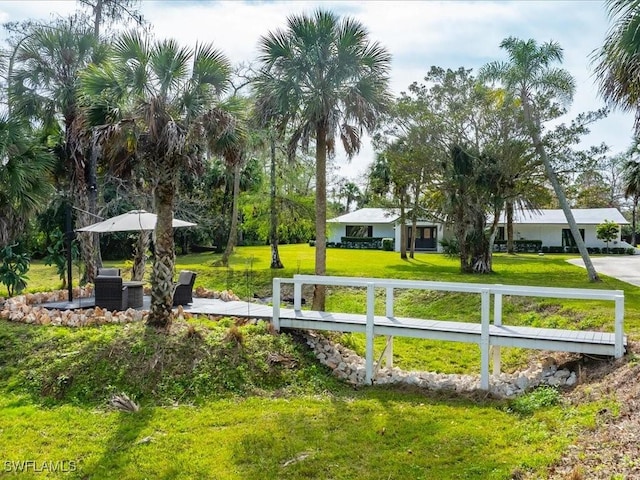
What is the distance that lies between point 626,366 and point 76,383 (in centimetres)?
835

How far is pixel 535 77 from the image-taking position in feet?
60.8

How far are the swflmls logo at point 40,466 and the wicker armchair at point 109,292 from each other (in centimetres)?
557

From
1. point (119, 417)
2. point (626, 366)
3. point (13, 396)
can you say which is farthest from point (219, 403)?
point (626, 366)

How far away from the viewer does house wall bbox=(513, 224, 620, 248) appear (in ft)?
122

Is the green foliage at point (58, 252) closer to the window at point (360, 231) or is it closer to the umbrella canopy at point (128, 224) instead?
the umbrella canopy at point (128, 224)

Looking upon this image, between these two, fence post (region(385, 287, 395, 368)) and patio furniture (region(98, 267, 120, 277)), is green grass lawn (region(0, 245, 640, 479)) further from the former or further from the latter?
patio furniture (region(98, 267, 120, 277))

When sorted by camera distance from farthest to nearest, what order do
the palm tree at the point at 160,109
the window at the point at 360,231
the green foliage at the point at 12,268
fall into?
the window at the point at 360,231 → the green foliage at the point at 12,268 → the palm tree at the point at 160,109

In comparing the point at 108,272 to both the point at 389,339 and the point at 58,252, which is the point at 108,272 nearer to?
the point at 58,252

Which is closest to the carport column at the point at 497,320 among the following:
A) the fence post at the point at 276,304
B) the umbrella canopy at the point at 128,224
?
the fence post at the point at 276,304

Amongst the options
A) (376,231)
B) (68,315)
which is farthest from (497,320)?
(376,231)

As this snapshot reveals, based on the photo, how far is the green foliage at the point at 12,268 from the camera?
522 inches

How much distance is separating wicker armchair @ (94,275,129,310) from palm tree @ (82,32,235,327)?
6.71ft

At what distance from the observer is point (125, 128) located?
9.21 meters

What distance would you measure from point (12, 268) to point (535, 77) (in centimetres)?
1801
